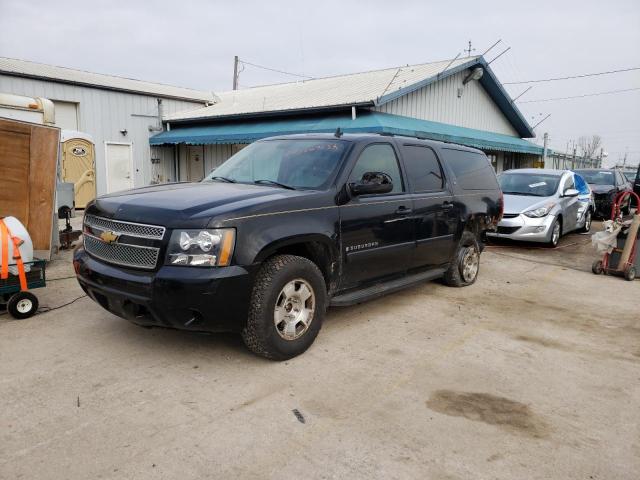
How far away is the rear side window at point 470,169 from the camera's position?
6184 mm

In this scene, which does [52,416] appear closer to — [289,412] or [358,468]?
[289,412]

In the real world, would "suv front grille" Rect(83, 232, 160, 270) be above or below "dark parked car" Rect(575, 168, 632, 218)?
below

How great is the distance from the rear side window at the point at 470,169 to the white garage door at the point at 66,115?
14857 mm

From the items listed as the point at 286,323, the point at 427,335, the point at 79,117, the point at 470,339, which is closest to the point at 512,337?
the point at 470,339

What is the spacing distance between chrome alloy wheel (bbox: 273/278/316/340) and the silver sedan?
6.88 metres

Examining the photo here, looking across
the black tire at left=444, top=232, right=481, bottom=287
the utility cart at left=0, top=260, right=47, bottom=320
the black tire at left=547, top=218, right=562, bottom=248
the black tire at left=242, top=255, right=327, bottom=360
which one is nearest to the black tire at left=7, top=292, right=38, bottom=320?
the utility cart at left=0, top=260, right=47, bottom=320

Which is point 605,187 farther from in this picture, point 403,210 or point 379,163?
point 379,163

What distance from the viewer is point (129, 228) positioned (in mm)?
3729

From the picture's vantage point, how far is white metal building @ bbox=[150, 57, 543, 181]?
13523 millimetres

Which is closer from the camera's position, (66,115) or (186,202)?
(186,202)

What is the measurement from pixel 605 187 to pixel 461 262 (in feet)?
39.1

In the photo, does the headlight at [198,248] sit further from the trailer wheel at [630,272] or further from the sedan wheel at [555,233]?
the sedan wheel at [555,233]

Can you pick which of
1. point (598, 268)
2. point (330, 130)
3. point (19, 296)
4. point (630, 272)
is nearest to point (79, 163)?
point (330, 130)

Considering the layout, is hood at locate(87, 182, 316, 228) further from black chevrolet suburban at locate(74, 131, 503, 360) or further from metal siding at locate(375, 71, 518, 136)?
metal siding at locate(375, 71, 518, 136)
